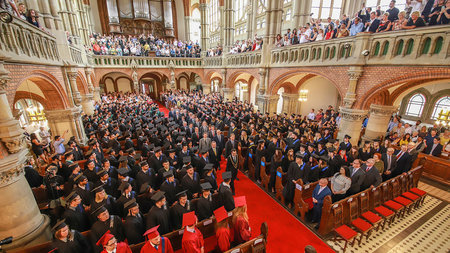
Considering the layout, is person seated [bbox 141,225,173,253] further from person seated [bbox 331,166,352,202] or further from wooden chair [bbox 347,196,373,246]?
person seated [bbox 331,166,352,202]

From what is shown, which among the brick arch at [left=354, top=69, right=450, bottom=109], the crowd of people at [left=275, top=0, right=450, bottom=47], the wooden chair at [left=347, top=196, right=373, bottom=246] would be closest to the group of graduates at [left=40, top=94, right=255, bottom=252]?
the wooden chair at [left=347, top=196, right=373, bottom=246]

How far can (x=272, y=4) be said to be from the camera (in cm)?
1137

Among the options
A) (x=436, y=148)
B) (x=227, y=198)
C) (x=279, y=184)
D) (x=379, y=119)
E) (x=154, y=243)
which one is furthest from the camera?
(x=379, y=119)

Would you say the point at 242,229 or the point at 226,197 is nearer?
the point at 242,229

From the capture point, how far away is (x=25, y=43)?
17.7 feet

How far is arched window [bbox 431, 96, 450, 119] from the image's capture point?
12523mm

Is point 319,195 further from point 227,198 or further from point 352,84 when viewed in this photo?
point 352,84

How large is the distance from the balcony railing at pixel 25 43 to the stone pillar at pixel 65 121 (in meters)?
2.06

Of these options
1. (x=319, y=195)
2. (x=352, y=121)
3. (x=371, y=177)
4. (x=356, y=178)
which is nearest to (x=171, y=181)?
(x=319, y=195)

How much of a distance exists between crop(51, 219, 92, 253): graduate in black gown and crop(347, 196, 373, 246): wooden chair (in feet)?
17.9

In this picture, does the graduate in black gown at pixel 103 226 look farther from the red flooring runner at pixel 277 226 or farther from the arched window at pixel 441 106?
the arched window at pixel 441 106

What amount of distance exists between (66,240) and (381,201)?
723 cm

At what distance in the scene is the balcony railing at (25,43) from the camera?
4496mm

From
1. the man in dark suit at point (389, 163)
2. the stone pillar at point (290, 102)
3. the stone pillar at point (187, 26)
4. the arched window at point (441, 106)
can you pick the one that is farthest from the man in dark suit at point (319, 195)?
the stone pillar at point (187, 26)
